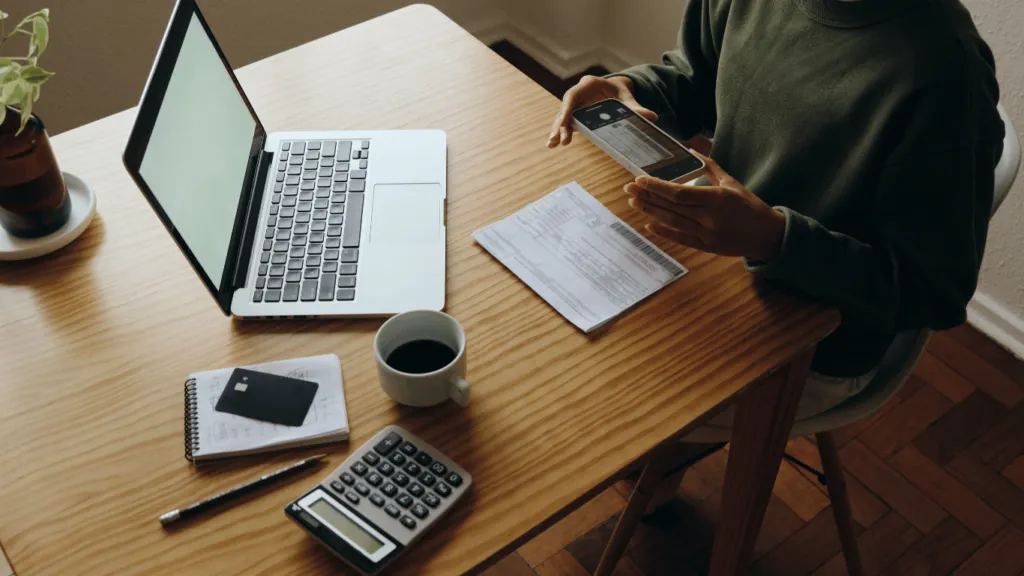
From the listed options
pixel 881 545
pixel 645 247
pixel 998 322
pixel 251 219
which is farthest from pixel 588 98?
pixel 998 322

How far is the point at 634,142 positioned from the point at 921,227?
33 cm

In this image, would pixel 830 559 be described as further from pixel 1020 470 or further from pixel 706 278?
pixel 706 278

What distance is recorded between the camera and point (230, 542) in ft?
2.57

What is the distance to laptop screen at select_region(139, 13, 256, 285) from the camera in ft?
2.95

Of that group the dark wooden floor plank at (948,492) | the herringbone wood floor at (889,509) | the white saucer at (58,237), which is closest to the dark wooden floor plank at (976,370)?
the herringbone wood floor at (889,509)

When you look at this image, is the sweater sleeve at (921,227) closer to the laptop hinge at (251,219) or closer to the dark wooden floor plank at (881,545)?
the laptop hinge at (251,219)

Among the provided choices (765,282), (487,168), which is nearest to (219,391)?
(487,168)

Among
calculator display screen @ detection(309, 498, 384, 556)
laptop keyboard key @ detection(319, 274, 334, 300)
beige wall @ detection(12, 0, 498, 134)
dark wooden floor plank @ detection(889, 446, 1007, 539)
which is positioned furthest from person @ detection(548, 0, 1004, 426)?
beige wall @ detection(12, 0, 498, 134)

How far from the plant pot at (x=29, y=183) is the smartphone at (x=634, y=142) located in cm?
62

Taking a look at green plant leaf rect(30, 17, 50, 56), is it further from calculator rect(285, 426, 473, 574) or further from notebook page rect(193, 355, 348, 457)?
calculator rect(285, 426, 473, 574)

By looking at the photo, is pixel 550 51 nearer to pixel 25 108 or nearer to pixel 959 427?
pixel 959 427

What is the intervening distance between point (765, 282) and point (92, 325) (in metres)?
0.74

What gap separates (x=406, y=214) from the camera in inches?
42.6

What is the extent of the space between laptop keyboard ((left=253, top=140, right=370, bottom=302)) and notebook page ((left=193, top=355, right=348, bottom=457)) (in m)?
0.09
